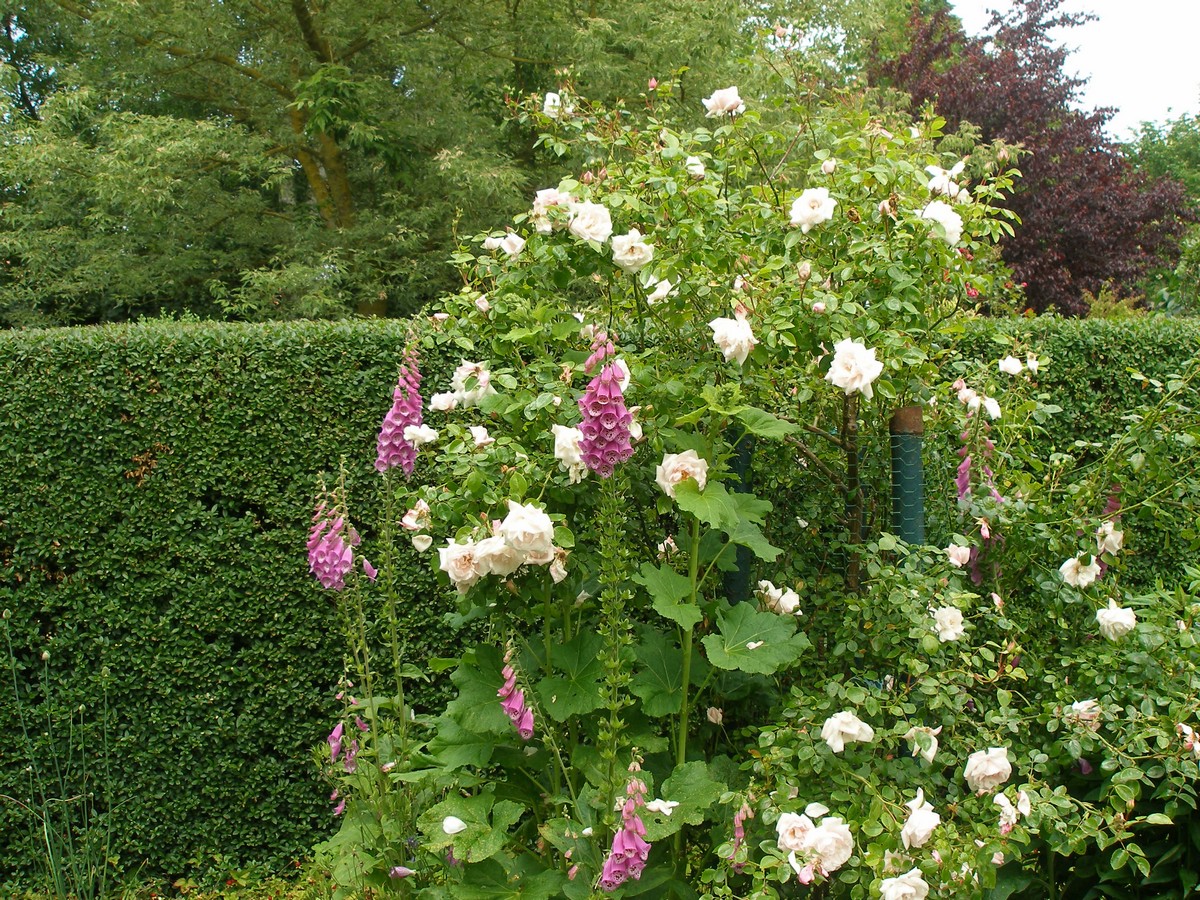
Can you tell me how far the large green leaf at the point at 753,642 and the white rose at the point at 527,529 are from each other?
47 centimetres

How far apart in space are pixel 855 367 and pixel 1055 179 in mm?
13548

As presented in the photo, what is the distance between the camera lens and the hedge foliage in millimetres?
3793

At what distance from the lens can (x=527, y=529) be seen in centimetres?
184

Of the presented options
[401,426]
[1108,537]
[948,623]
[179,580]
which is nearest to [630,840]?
[948,623]

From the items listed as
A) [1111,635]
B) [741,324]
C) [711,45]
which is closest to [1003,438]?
[1111,635]

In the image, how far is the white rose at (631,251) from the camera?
2.16 m

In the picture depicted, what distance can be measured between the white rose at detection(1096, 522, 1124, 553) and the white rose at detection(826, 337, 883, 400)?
0.89 meters

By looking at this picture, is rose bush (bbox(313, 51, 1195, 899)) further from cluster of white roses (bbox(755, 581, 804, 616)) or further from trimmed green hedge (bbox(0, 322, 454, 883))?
trimmed green hedge (bbox(0, 322, 454, 883))

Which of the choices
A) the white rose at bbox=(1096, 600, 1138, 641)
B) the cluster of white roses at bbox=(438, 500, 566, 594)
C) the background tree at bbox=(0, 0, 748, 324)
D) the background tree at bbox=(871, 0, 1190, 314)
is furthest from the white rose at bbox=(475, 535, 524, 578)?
the background tree at bbox=(871, 0, 1190, 314)

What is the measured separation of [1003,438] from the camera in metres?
2.76

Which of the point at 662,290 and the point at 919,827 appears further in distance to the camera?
the point at 662,290

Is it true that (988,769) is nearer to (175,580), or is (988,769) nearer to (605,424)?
(605,424)

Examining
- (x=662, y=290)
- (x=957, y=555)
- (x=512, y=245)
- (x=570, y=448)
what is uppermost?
(x=512, y=245)

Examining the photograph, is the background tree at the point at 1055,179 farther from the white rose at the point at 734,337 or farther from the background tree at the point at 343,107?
the white rose at the point at 734,337
